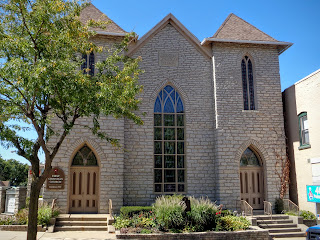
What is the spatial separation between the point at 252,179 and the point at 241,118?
301 cm

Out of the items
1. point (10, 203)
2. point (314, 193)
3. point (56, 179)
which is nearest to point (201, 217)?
point (314, 193)

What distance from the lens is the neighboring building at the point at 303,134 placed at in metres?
14.8

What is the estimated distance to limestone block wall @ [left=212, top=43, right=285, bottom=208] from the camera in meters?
15.8

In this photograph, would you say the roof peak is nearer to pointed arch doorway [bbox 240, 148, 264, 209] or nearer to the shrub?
pointed arch doorway [bbox 240, 148, 264, 209]

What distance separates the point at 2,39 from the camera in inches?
361

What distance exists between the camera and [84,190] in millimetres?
15180

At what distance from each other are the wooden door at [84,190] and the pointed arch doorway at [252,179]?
6912 millimetres

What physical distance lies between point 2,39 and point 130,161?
27.1ft

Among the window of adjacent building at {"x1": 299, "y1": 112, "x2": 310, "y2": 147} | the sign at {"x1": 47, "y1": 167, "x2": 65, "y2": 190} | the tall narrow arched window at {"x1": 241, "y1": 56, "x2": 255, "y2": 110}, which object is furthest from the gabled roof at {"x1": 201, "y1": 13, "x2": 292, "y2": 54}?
the sign at {"x1": 47, "y1": 167, "x2": 65, "y2": 190}

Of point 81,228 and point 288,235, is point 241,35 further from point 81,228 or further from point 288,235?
point 81,228

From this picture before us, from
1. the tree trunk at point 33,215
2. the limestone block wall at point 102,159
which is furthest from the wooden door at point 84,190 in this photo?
the tree trunk at point 33,215

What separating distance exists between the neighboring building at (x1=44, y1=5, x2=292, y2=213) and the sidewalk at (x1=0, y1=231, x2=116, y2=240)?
234cm

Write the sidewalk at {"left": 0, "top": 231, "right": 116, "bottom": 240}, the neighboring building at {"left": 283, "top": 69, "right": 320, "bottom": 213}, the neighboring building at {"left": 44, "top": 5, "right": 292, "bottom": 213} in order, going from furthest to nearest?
the neighboring building at {"left": 44, "top": 5, "right": 292, "bottom": 213} → the neighboring building at {"left": 283, "top": 69, "right": 320, "bottom": 213} → the sidewalk at {"left": 0, "top": 231, "right": 116, "bottom": 240}

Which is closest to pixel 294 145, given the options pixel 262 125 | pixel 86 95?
pixel 262 125
